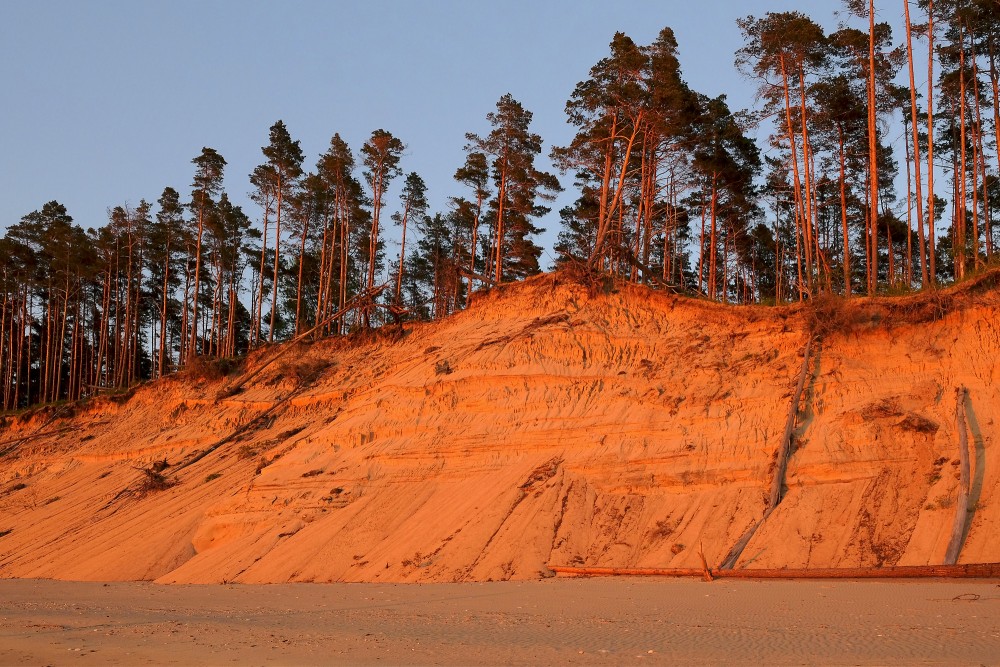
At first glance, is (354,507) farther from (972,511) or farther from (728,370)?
(972,511)

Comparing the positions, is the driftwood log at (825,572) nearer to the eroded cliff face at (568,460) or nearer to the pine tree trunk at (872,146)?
the eroded cliff face at (568,460)

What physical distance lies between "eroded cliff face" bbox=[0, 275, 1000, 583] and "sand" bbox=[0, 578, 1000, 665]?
2.38 meters

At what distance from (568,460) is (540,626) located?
912 centimetres

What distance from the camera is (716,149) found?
107 feet

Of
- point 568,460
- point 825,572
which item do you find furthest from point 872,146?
point 825,572

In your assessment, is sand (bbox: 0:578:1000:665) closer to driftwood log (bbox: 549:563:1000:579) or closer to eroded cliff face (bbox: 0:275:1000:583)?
driftwood log (bbox: 549:563:1000:579)

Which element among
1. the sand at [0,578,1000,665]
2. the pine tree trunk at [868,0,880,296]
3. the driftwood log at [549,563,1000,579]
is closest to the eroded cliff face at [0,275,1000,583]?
the driftwood log at [549,563,1000,579]

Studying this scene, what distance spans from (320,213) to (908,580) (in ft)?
116

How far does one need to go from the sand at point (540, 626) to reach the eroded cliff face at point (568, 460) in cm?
238

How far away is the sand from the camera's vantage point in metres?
7.64

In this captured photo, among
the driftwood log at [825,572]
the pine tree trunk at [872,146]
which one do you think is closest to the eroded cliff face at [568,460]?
the driftwood log at [825,572]

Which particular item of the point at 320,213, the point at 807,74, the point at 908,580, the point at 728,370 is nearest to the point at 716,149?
the point at 807,74

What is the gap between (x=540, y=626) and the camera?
945 centimetres

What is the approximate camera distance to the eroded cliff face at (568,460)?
1559 cm
